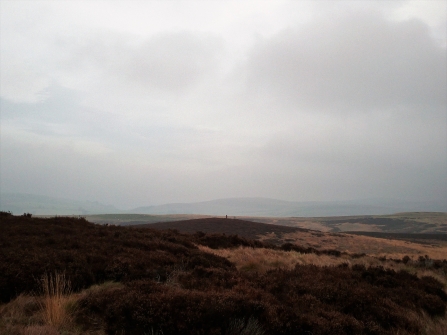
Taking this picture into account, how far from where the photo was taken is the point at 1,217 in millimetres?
17328

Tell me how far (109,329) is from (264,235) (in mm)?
36667

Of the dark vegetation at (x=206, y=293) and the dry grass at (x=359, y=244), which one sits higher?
the dark vegetation at (x=206, y=293)

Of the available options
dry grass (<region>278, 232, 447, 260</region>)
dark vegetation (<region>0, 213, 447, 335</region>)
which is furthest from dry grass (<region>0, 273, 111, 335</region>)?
dry grass (<region>278, 232, 447, 260</region>)

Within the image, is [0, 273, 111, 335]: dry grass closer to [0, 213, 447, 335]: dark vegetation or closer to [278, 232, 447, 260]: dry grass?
[0, 213, 447, 335]: dark vegetation

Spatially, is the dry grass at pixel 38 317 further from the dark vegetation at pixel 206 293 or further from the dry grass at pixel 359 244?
the dry grass at pixel 359 244

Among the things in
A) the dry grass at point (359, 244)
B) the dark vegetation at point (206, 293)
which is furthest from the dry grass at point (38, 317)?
the dry grass at point (359, 244)

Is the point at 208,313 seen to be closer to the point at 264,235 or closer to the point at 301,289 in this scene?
the point at 301,289

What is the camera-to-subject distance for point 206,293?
616 centimetres

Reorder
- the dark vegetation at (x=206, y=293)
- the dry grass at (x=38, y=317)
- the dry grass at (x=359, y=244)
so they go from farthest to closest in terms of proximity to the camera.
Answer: the dry grass at (x=359, y=244)
the dark vegetation at (x=206, y=293)
the dry grass at (x=38, y=317)

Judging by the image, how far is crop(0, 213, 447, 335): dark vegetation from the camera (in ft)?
16.9

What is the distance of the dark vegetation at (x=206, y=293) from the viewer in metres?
5.16

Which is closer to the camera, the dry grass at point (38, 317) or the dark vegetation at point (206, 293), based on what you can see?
the dry grass at point (38, 317)

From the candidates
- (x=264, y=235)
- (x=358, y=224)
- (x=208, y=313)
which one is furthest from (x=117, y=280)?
(x=358, y=224)

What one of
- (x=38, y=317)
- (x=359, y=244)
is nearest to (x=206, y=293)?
(x=38, y=317)
